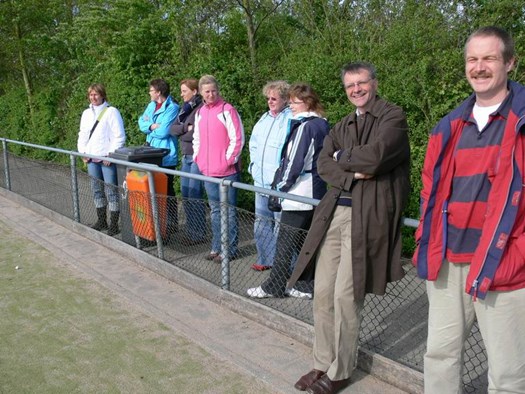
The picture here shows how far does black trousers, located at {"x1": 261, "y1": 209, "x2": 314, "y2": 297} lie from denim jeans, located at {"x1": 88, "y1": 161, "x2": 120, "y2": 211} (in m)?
2.64

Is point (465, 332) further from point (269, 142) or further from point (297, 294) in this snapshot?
point (269, 142)

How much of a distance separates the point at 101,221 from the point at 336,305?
14.3 feet

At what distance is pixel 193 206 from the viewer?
204 inches

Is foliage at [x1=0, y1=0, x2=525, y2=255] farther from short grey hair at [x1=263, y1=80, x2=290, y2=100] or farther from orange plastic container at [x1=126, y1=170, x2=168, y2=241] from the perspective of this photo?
orange plastic container at [x1=126, y1=170, x2=168, y2=241]

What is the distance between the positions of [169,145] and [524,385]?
4959 millimetres

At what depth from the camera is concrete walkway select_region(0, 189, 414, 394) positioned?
3505 mm

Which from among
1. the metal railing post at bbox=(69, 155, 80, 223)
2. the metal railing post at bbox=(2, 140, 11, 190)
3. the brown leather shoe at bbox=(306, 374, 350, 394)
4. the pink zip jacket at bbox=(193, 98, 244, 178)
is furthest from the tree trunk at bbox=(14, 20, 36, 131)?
the brown leather shoe at bbox=(306, 374, 350, 394)

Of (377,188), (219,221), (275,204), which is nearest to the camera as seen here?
(377,188)

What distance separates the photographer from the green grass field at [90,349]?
3400 millimetres

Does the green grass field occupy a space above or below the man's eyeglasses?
below

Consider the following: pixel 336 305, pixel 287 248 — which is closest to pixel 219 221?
pixel 287 248

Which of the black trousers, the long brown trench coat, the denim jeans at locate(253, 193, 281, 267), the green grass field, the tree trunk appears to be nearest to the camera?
the long brown trench coat

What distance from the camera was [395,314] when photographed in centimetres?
404

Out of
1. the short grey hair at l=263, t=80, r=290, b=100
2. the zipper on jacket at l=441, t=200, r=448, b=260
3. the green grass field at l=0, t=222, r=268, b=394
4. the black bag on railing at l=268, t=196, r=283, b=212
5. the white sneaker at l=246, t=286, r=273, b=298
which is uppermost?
the short grey hair at l=263, t=80, r=290, b=100
